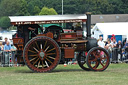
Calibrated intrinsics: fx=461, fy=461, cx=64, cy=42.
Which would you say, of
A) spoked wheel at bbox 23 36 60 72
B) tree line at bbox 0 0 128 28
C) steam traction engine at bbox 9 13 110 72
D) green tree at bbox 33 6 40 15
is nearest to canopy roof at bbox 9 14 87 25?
steam traction engine at bbox 9 13 110 72

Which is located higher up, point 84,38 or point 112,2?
point 112,2

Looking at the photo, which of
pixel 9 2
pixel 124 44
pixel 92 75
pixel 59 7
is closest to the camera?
pixel 92 75

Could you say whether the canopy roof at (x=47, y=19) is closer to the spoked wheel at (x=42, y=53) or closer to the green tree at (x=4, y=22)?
the spoked wheel at (x=42, y=53)

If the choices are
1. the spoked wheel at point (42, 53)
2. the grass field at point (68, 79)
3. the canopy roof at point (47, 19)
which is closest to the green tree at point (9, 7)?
the canopy roof at point (47, 19)

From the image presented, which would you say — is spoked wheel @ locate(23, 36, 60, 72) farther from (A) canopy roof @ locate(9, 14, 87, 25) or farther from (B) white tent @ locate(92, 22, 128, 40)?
(B) white tent @ locate(92, 22, 128, 40)

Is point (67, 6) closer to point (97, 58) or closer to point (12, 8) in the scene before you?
point (12, 8)

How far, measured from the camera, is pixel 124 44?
88.6 ft

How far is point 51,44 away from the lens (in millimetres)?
17031

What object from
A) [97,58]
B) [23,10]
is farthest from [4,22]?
[97,58]

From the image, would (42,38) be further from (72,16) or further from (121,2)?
(121,2)

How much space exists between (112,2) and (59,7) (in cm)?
1614

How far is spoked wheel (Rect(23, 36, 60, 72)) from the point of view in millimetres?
16938

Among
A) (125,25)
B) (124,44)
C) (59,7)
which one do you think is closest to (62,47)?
(124,44)

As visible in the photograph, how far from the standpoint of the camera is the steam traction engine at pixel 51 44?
55.6ft
